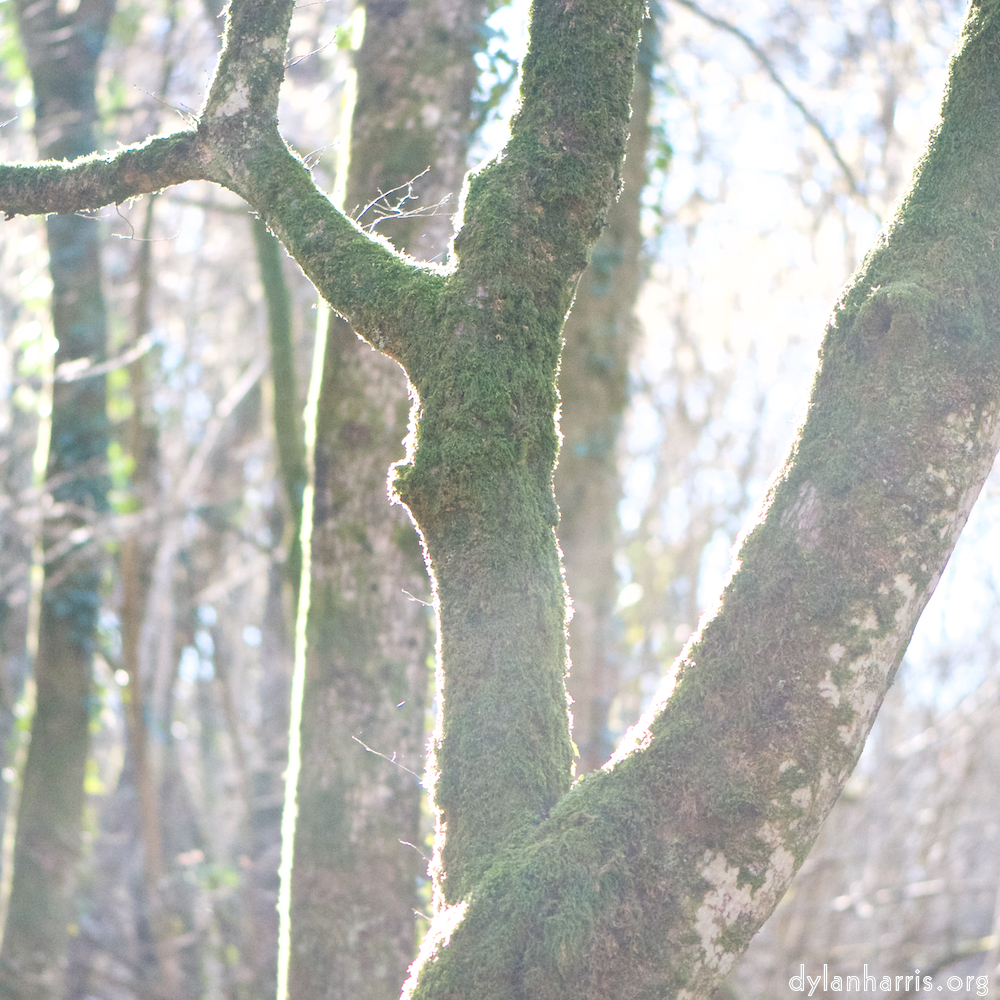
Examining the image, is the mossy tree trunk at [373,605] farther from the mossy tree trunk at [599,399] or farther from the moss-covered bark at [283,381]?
the mossy tree trunk at [599,399]

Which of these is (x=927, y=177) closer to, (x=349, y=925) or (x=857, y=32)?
(x=349, y=925)

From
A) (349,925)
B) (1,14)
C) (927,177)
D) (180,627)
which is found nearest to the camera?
(927,177)

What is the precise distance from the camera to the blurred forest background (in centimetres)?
322

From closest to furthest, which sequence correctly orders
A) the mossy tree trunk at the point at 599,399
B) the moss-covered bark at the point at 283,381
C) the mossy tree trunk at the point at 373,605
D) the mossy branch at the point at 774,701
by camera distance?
the mossy branch at the point at 774,701
the mossy tree trunk at the point at 373,605
the moss-covered bark at the point at 283,381
the mossy tree trunk at the point at 599,399

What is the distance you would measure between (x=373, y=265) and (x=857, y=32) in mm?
5901

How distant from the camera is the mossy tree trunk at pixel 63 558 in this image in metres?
5.06

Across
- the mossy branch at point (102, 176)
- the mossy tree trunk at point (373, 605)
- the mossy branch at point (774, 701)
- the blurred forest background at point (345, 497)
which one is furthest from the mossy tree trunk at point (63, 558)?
the mossy branch at point (774, 701)

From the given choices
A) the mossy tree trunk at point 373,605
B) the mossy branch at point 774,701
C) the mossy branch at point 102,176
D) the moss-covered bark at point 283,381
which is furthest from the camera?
the moss-covered bark at point 283,381

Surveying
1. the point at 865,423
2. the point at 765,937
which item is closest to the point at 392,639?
the point at 865,423

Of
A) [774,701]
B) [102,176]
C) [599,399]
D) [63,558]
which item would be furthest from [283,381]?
[774,701]

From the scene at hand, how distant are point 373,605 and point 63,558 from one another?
3140 millimetres

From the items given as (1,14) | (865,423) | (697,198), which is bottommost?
(865,423)

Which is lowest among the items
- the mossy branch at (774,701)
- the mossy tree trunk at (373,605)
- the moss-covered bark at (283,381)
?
the mossy branch at (774,701)

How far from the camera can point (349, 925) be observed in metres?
3.02
